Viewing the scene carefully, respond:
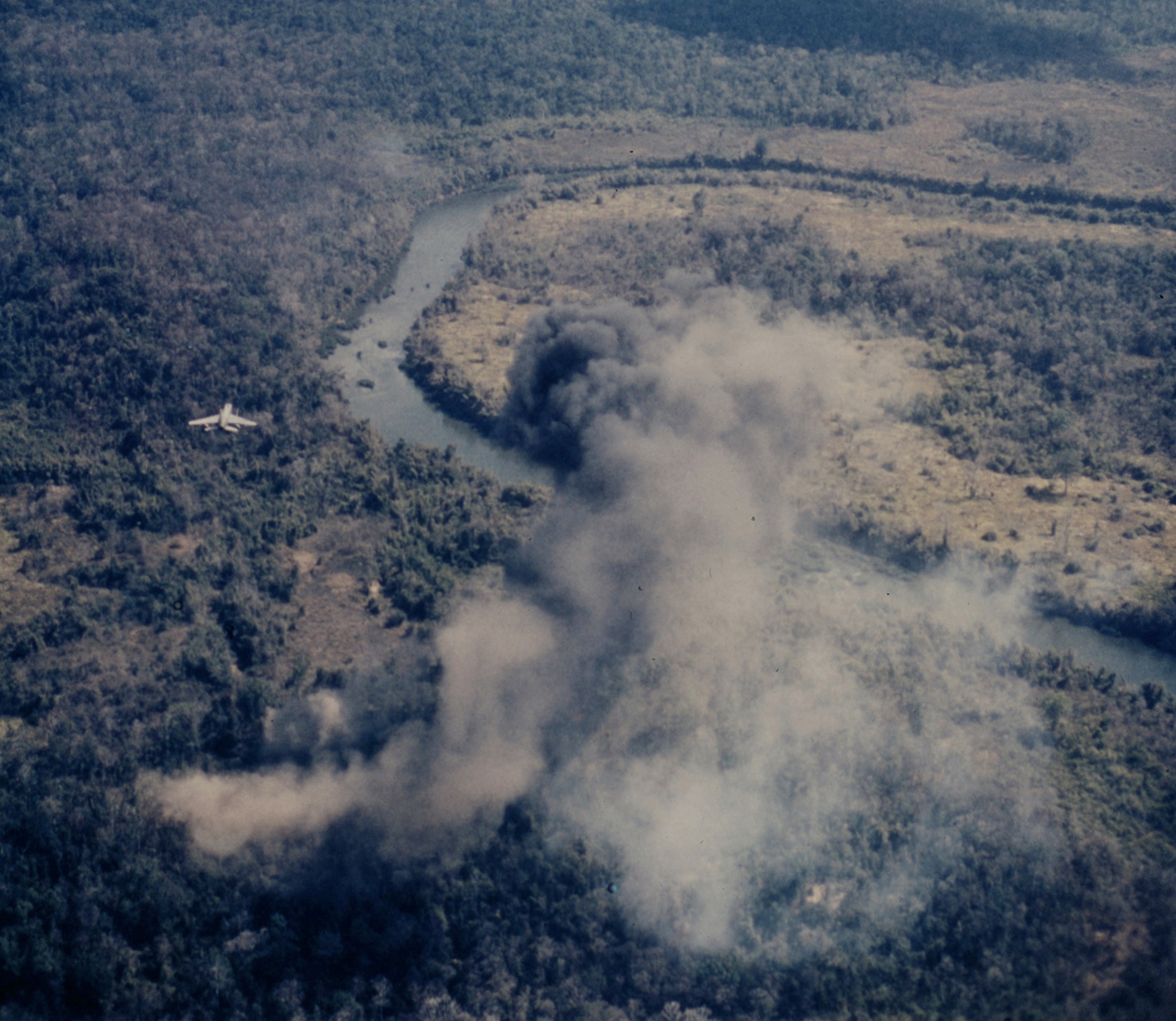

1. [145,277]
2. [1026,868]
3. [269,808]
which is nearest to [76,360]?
[145,277]

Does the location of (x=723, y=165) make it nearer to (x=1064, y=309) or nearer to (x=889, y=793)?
(x=1064, y=309)

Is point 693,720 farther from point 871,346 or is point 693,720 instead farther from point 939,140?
point 939,140

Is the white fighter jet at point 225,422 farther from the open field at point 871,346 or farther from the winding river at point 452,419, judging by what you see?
the open field at point 871,346

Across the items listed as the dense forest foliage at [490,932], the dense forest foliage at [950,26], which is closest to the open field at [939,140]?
the dense forest foliage at [950,26]

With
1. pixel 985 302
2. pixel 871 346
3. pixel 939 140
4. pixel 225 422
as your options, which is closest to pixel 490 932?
pixel 225 422

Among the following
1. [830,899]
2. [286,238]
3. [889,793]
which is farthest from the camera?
[286,238]

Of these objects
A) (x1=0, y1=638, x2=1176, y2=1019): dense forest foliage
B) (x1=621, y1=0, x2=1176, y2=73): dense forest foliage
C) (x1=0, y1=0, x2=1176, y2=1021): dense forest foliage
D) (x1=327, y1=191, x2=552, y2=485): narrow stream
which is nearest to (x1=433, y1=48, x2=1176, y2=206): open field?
(x1=0, y1=0, x2=1176, y2=1021): dense forest foliage
